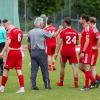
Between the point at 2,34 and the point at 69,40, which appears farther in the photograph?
the point at 2,34

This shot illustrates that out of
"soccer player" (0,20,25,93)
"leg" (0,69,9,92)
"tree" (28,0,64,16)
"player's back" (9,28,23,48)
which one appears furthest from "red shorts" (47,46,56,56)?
"tree" (28,0,64,16)

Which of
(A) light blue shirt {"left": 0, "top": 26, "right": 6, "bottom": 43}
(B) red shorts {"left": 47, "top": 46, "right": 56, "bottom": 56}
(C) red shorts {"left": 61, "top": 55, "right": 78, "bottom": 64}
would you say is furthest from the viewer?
(B) red shorts {"left": 47, "top": 46, "right": 56, "bottom": 56}

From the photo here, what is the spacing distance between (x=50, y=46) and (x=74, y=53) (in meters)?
6.31

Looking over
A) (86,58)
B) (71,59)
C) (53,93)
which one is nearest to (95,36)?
(86,58)

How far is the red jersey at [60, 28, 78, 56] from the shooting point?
16203 mm

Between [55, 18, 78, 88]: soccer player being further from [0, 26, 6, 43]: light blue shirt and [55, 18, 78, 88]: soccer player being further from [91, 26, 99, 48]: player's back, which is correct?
[0, 26, 6, 43]: light blue shirt

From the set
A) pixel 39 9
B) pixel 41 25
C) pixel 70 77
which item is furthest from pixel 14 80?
pixel 39 9

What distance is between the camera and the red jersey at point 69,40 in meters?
16.2

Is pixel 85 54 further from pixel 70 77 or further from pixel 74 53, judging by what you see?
pixel 70 77

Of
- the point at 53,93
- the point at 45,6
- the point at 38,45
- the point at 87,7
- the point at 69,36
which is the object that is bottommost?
the point at 53,93

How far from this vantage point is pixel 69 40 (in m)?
16.3

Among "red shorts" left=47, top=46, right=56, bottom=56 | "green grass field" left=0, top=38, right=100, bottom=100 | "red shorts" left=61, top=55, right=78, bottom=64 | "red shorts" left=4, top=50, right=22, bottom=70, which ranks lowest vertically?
"green grass field" left=0, top=38, right=100, bottom=100

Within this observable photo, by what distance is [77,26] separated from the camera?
221 feet

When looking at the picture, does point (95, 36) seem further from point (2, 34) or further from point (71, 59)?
point (2, 34)
